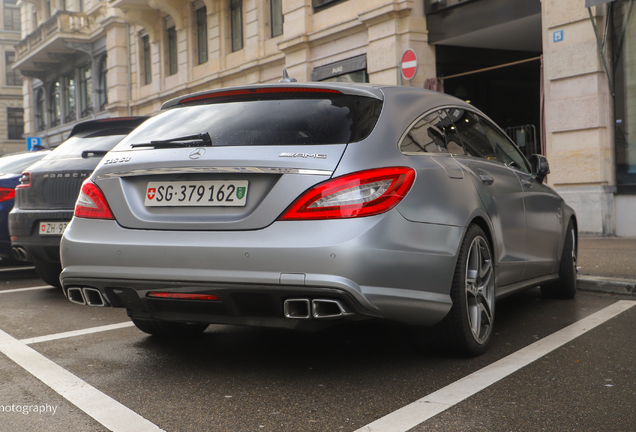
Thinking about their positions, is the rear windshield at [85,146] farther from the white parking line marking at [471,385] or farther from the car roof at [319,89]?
the white parking line marking at [471,385]

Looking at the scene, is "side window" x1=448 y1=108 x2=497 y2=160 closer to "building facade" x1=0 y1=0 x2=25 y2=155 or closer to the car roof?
the car roof

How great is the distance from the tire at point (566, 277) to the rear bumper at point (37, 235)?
155 inches

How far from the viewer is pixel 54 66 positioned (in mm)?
33594

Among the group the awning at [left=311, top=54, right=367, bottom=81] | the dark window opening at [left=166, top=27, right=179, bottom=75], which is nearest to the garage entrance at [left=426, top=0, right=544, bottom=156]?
the awning at [left=311, top=54, right=367, bottom=81]

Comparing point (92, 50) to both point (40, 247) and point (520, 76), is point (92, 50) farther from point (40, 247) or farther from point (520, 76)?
point (40, 247)

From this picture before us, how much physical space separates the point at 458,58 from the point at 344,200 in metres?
12.3

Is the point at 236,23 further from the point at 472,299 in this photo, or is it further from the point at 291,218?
the point at 291,218

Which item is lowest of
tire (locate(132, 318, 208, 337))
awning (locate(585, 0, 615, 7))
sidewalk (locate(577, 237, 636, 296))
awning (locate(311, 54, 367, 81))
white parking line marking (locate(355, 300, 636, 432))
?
white parking line marking (locate(355, 300, 636, 432))

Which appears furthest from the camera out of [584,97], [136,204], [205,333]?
[584,97]

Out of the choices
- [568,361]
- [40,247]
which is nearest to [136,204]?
[568,361]

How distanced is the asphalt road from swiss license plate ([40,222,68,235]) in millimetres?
1138

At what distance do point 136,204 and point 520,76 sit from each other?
1305 cm

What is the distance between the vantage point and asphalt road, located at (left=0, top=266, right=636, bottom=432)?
2818 millimetres

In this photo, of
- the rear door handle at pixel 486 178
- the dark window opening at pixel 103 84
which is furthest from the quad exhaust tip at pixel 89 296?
the dark window opening at pixel 103 84
